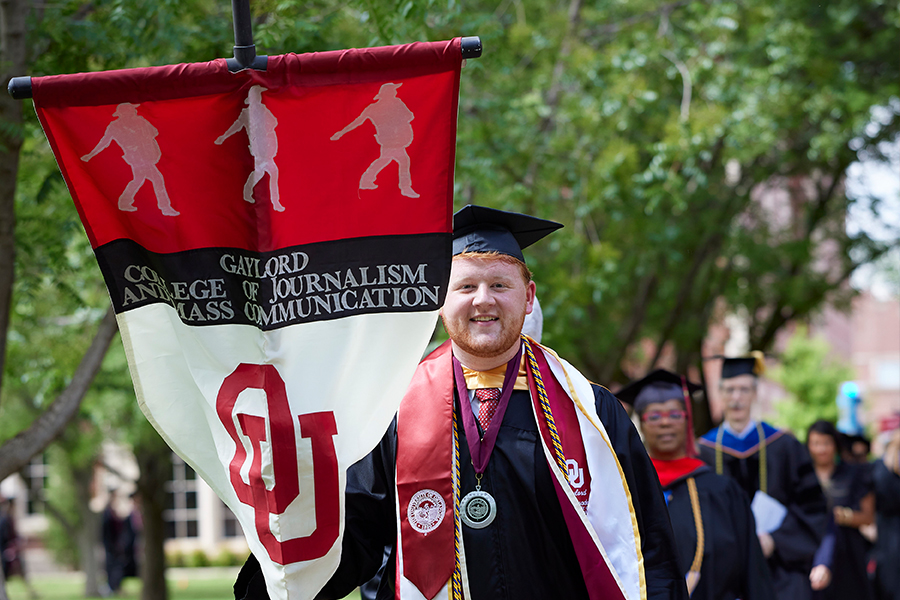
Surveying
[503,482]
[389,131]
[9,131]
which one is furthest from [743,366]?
[389,131]

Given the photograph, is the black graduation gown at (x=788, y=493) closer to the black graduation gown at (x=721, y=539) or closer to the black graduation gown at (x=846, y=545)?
the black graduation gown at (x=721, y=539)

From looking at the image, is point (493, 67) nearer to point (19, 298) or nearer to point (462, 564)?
point (19, 298)

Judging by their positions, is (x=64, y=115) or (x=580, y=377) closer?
(x=64, y=115)

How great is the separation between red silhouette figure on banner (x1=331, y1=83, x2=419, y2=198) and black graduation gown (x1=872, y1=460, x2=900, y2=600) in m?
7.98

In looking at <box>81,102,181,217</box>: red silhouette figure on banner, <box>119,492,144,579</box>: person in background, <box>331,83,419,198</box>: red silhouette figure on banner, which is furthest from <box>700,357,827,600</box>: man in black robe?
<box>119,492,144,579</box>: person in background

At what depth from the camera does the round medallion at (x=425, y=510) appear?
2.94 metres

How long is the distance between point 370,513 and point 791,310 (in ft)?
40.9

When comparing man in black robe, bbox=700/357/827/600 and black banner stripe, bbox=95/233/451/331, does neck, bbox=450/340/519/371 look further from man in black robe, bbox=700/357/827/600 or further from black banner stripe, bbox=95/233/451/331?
man in black robe, bbox=700/357/827/600

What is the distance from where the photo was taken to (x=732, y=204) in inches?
491

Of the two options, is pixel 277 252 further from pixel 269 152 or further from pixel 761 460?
pixel 761 460

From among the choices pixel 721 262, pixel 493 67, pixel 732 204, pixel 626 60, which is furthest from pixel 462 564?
pixel 721 262

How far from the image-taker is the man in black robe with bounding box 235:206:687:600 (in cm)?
294

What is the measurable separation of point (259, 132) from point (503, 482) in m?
1.28

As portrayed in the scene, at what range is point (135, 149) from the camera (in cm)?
252
